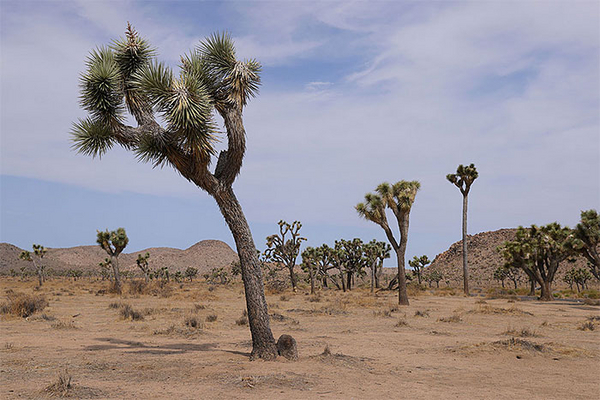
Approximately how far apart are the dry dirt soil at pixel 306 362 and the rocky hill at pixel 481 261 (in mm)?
71078

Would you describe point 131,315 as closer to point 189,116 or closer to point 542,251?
point 189,116

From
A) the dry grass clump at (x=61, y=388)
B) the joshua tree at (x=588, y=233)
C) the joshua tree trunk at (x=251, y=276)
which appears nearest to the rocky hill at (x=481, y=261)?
the joshua tree at (x=588, y=233)

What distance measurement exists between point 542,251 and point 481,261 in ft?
208

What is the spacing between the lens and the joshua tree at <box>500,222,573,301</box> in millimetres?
37531

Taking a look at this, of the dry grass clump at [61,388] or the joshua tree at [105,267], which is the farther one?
the joshua tree at [105,267]

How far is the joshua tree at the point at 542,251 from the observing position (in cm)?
3753

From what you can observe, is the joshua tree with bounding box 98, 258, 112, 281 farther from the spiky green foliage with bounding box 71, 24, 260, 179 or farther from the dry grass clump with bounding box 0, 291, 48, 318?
the spiky green foliage with bounding box 71, 24, 260, 179

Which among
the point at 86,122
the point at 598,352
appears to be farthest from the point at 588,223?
the point at 86,122

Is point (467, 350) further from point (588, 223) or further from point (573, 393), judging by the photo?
point (588, 223)

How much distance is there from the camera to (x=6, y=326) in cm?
1733

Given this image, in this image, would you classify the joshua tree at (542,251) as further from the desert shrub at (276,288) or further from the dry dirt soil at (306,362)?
the desert shrub at (276,288)

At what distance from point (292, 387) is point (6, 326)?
1456 cm

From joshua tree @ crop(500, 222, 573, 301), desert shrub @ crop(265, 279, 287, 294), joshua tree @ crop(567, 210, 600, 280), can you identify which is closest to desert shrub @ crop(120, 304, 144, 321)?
desert shrub @ crop(265, 279, 287, 294)

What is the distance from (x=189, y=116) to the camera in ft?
31.4
